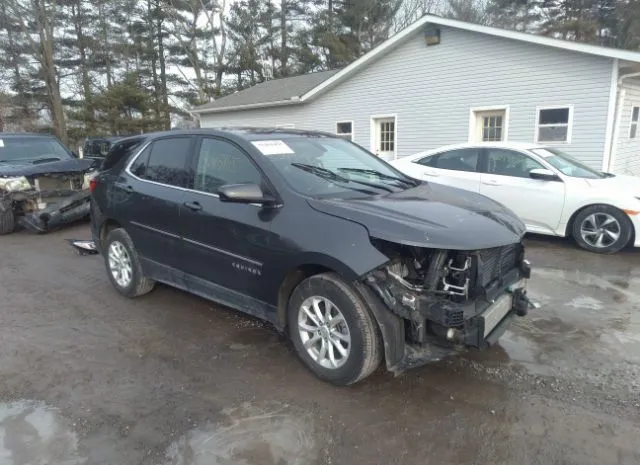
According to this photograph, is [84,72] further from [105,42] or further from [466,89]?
[466,89]

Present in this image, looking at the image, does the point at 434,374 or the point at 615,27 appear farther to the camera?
the point at 615,27

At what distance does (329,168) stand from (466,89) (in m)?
9.84

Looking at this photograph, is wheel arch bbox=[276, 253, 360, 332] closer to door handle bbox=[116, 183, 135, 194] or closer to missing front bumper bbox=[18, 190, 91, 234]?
door handle bbox=[116, 183, 135, 194]

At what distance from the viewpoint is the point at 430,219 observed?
296 cm

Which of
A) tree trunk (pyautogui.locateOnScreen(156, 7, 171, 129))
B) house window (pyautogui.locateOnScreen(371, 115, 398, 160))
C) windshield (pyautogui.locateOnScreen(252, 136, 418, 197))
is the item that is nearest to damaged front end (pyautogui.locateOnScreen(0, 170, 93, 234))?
windshield (pyautogui.locateOnScreen(252, 136, 418, 197))

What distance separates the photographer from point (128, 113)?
2838 cm

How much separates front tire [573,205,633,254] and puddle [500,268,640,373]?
110 cm

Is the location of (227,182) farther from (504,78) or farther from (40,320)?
(504,78)

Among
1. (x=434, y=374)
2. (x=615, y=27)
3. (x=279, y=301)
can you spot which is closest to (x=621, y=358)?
(x=434, y=374)

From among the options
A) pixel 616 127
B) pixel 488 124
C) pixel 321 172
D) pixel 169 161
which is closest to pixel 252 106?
pixel 488 124

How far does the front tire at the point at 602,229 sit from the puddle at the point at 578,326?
1100 millimetres

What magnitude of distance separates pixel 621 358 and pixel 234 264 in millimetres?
3016

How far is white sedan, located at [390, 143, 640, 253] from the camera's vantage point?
621 centimetres

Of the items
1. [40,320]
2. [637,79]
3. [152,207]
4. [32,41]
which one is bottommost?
[40,320]
